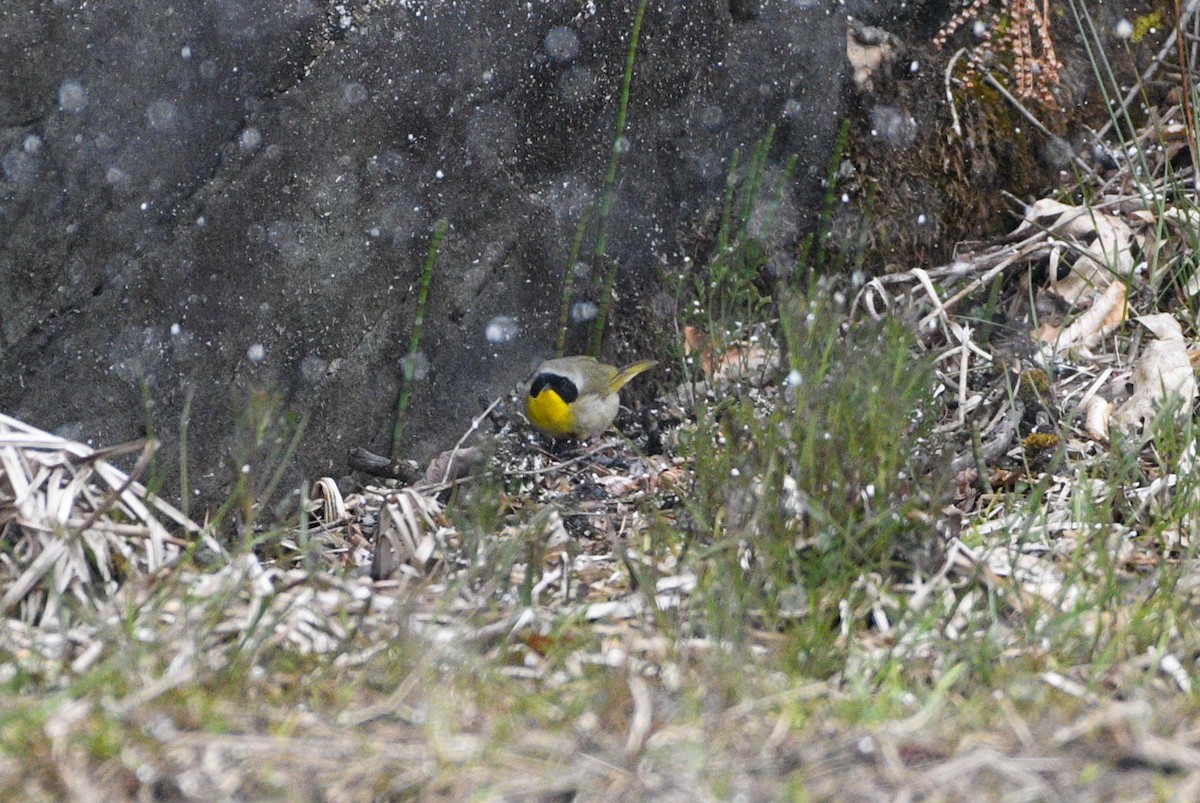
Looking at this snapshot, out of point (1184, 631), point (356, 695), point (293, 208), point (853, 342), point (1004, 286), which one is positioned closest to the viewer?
point (356, 695)

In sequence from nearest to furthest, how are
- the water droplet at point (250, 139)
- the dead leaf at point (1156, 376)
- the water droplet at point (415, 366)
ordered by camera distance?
the water droplet at point (250, 139)
the dead leaf at point (1156, 376)
the water droplet at point (415, 366)

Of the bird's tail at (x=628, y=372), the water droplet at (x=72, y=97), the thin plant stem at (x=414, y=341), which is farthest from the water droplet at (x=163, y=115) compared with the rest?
the bird's tail at (x=628, y=372)

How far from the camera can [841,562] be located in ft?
8.13

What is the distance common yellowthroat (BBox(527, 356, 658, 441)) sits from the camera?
3814 millimetres

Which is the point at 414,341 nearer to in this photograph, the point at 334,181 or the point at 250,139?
the point at 334,181

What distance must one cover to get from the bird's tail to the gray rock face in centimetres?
25

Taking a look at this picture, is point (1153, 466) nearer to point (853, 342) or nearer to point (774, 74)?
point (853, 342)

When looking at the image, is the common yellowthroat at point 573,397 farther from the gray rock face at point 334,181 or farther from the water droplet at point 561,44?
the water droplet at point 561,44

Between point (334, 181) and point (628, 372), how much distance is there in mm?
1195

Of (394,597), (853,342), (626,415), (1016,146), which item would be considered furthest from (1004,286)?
(394,597)

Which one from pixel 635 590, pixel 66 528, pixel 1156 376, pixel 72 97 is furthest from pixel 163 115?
pixel 1156 376

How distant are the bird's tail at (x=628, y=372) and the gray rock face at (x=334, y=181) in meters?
0.25

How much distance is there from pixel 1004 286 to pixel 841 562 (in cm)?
243

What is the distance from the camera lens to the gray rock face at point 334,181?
3.14 m
